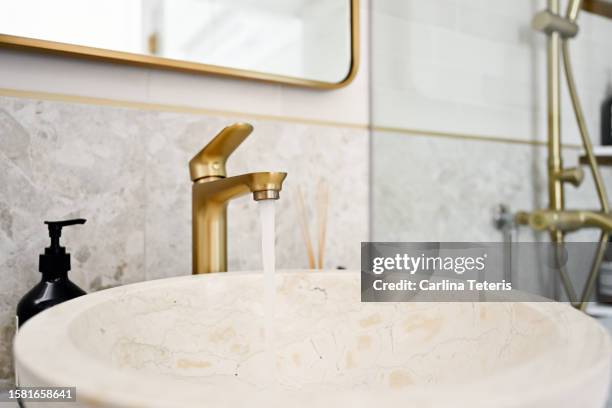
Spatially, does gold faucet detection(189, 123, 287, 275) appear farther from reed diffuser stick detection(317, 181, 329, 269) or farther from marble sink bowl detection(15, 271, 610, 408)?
reed diffuser stick detection(317, 181, 329, 269)

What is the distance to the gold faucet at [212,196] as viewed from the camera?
2.02 ft

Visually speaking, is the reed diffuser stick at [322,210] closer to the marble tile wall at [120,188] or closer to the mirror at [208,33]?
the marble tile wall at [120,188]

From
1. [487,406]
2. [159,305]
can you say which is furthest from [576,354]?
[159,305]

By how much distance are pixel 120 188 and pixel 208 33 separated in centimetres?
29

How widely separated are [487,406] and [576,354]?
11 cm

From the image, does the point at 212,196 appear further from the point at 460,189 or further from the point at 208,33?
the point at 460,189

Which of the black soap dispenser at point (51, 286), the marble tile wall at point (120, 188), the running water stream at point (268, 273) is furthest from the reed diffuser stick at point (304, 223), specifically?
the black soap dispenser at point (51, 286)

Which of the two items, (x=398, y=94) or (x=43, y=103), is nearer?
(x=43, y=103)

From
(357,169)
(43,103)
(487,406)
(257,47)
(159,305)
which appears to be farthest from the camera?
(357,169)

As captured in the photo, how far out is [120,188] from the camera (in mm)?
712

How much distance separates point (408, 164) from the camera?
0.90 m

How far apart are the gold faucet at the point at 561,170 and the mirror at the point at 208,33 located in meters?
0.37

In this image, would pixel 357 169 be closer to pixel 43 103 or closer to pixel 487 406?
pixel 43 103

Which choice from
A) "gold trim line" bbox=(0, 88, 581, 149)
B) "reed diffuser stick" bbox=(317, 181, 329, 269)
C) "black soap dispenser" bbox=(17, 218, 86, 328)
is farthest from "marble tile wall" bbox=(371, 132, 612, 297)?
"black soap dispenser" bbox=(17, 218, 86, 328)
